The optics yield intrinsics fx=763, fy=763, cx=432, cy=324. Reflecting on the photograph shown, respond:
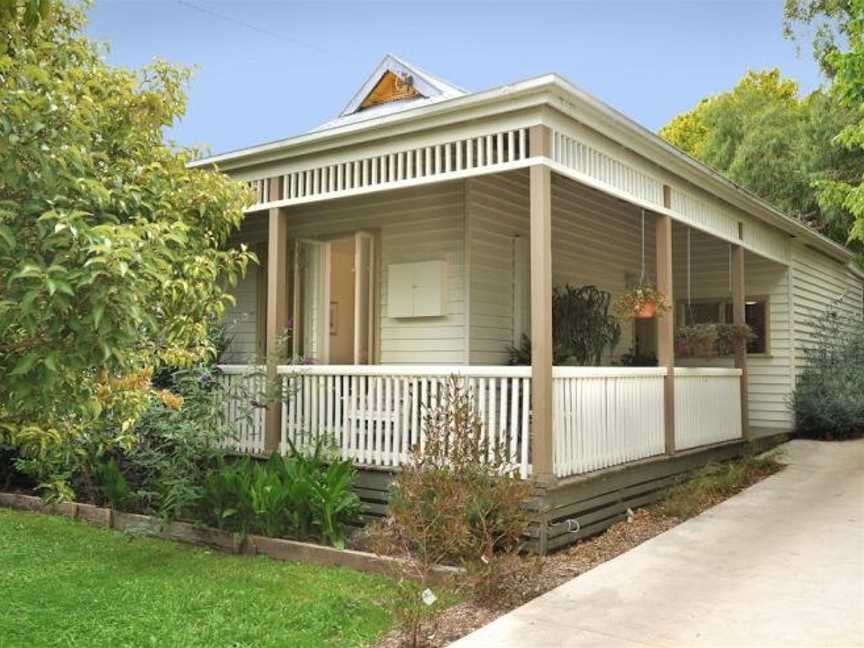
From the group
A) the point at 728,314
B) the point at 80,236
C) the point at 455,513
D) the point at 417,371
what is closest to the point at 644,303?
the point at 417,371

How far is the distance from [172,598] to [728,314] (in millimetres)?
10541

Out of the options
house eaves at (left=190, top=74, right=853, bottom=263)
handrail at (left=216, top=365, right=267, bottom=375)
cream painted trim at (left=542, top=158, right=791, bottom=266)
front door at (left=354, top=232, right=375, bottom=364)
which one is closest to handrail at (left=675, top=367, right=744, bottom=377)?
cream painted trim at (left=542, top=158, right=791, bottom=266)

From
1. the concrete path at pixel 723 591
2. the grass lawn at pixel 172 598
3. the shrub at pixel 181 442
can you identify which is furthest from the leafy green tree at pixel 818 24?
the grass lawn at pixel 172 598

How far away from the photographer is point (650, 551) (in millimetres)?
6078

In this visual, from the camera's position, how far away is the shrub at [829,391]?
38.3 feet

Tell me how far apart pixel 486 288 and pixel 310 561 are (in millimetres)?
3930

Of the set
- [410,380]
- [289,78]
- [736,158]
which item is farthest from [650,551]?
[289,78]

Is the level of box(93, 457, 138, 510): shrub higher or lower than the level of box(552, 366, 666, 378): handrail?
lower

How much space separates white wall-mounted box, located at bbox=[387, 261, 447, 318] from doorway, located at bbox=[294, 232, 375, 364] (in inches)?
13.6

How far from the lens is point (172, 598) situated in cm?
505

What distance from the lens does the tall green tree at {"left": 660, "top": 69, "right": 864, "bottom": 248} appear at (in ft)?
54.2

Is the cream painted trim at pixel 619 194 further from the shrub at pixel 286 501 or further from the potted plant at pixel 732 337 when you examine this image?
the shrub at pixel 286 501

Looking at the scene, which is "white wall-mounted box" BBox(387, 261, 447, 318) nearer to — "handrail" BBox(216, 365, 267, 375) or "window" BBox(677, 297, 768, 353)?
"handrail" BBox(216, 365, 267, 375)

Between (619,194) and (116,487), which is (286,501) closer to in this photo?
(116,487)
